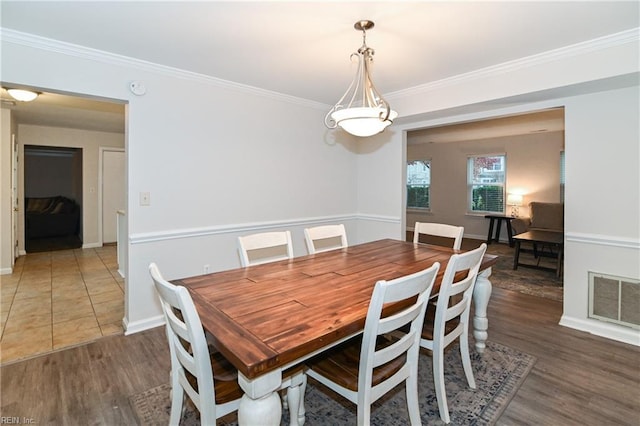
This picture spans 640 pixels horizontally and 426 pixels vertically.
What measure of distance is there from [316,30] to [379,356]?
2070mm

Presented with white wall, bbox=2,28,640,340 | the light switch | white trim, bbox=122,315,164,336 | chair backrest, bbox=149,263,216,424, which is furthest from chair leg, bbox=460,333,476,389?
the light switch

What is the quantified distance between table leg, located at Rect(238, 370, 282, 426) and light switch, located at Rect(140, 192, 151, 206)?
2.19m

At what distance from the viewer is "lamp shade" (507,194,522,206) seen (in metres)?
6.44

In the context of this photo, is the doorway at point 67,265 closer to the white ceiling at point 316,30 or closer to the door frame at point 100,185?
the door frame at point 100,185

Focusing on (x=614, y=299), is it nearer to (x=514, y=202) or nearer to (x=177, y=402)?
(x=177, y=402)

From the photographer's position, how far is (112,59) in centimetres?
257

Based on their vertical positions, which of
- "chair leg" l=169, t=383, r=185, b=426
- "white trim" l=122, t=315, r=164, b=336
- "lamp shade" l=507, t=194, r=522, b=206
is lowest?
"white trim" l=122, t=315, r=164, b=336

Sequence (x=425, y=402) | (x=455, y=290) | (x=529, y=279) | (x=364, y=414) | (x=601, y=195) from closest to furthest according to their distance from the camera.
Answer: (x=364, y=414)
(x=455, y=290)
(x=425, y=402)
(x=601, y=195)
(x=529, y=279)

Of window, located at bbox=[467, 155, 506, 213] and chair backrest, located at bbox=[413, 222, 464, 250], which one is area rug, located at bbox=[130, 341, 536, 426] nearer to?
chair backrest, located at bbox=[413, 222, 464, 250]

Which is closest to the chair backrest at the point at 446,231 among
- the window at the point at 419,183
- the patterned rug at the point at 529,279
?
the patterned rug at the point at 529,279

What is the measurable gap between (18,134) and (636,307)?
878cm

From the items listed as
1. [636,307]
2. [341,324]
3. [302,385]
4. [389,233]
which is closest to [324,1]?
[341,324]

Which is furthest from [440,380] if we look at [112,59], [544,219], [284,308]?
[544,219]

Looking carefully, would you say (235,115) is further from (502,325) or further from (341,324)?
(502,325)
